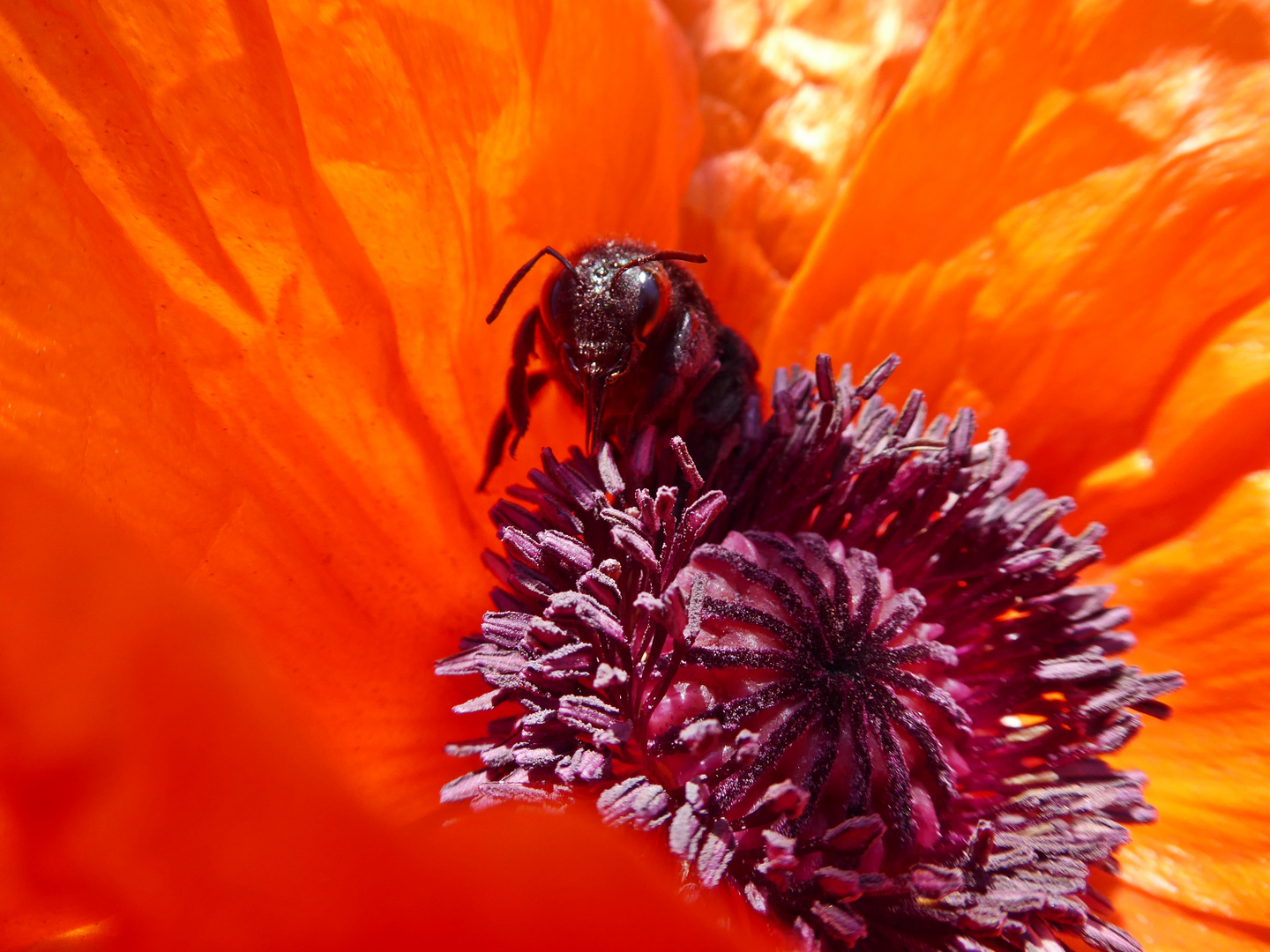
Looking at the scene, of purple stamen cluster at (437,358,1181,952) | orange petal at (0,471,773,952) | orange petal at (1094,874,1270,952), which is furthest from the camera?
orange petal at (1094,874,1270,952)

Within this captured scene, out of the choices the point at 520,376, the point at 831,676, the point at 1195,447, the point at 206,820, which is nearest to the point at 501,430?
the point at 520,376

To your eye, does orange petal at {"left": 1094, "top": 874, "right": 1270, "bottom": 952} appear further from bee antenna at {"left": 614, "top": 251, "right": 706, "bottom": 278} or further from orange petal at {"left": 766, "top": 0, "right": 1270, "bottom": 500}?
bee antenna at {"left": 614, "top": 251, "right": 706, "bottom": 278}

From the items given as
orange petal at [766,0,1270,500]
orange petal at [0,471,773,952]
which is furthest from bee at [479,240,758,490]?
orange petal at [0,471,773,952]

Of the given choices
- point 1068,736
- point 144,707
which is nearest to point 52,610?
point 144,707

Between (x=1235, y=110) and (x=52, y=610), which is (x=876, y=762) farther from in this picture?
(x=1235, y=110)

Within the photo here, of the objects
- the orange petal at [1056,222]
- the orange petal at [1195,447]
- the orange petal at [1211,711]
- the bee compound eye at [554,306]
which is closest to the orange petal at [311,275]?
the bee compound eye at [554,306]

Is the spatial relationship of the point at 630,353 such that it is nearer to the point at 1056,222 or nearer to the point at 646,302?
the point at 646,302
